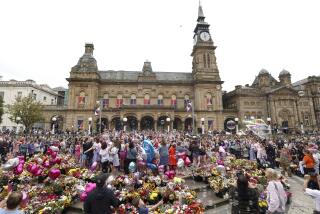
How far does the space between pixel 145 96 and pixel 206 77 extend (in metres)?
14.3

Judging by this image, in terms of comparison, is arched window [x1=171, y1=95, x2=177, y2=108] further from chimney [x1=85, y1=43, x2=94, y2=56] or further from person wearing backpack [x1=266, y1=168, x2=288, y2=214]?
person wearing backpack [x1=266, y1=168, x2=288, y2=214]

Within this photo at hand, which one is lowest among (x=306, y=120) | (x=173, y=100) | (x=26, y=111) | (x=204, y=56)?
(x=306, y=120)

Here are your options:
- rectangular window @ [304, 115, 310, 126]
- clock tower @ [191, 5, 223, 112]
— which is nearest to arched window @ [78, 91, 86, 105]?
clock tower @ [191, 5, 223, 112]

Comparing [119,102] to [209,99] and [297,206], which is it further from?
[297,206]

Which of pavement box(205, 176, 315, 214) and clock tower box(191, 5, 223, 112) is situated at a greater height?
clock tower box(191, 5, 223, 112)

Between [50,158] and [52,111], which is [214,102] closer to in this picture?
[52,111]

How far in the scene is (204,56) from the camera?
54594 millimetres

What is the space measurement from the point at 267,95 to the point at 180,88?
69.2 feet

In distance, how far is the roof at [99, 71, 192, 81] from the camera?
55.3m

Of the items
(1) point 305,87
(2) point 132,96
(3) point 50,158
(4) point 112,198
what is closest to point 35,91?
(2) point 132,96

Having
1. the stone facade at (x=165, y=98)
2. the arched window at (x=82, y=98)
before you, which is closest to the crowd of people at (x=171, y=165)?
the stone facade at (x=165, y=98)

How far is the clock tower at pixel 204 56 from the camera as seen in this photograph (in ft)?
173

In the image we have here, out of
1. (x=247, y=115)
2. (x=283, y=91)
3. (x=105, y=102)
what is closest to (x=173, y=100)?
(x=105, y=102)

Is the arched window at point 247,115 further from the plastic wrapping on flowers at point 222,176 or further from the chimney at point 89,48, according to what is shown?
the plastic wrapping on flowers at point 222,176
